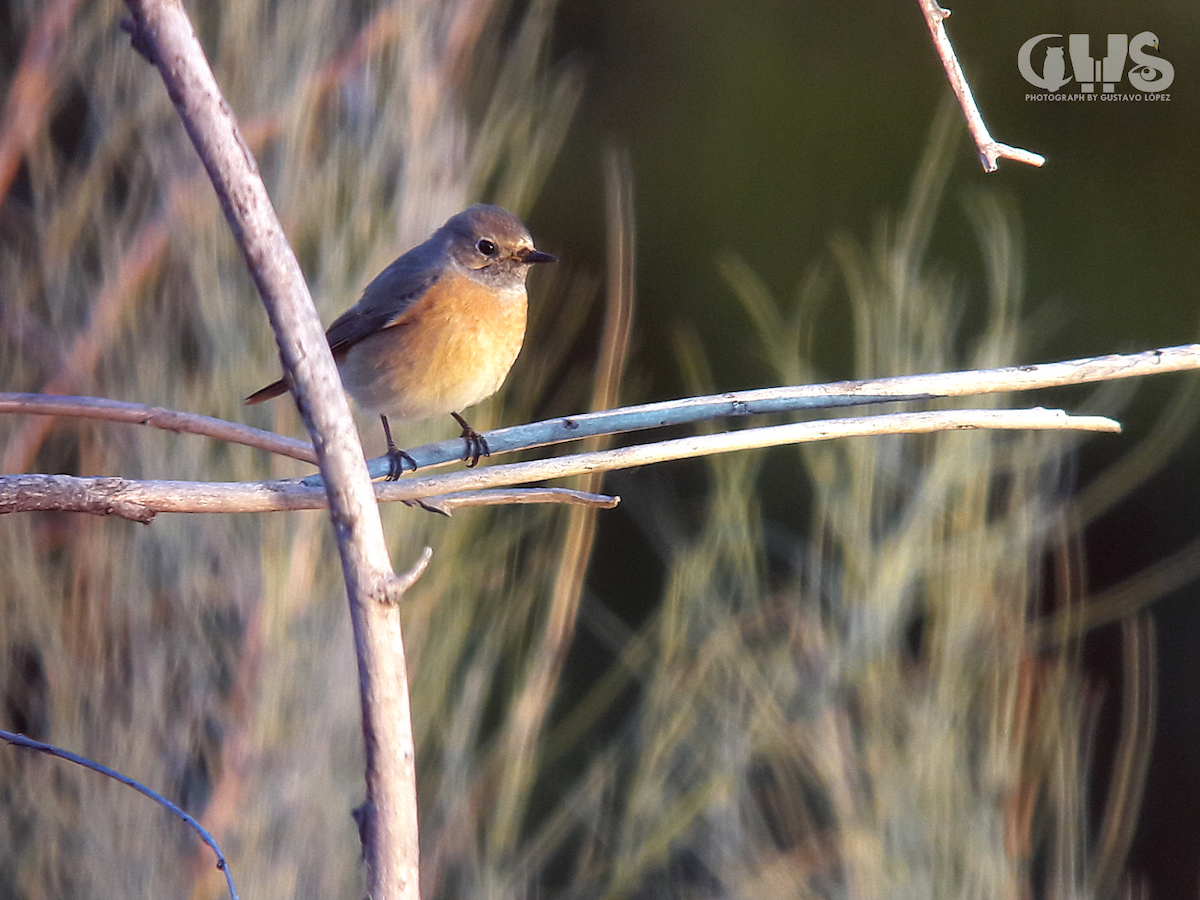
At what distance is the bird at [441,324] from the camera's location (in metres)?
2.14

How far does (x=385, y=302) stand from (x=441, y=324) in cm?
12

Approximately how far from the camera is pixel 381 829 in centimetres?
78

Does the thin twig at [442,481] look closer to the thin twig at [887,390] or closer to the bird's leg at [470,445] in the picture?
the thin twig at [887,390]

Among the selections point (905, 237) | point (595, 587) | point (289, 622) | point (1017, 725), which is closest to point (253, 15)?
point (289, 622)

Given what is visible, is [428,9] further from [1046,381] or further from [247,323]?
[1046,381]

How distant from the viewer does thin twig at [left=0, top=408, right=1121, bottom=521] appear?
1040 millimetres

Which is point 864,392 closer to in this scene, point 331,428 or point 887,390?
point 887,390

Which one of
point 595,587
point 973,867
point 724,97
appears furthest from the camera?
point 724,97

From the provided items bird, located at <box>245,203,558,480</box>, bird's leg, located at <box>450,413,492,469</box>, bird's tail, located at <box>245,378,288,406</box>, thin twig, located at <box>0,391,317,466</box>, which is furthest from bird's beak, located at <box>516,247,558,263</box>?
thin twig, located at <box>0,391,317,466</box>

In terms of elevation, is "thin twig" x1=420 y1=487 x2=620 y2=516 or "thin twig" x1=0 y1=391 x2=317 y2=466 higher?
"thin twig" x1=0 y1=391 x2=317 y2=466

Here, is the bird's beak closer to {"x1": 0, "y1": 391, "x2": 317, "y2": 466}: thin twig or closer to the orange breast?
the orange breast

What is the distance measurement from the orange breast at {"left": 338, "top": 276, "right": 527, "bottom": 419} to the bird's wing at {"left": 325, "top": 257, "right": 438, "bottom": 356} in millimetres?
15

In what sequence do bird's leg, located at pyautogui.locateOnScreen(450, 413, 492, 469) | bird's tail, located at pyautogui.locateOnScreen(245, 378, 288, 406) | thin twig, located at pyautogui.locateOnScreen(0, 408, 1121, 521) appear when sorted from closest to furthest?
thin twig, located at pyautogui.locateOnScreen(0, 408, 1121, 521) < bird's leg, located at pyautogui.locateOnScreen(450, 413, 492, 469) < bird's tail, located at pyautogui.locateOnScreen(245, 378, 288, 406)

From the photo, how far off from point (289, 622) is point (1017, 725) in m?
1.26
